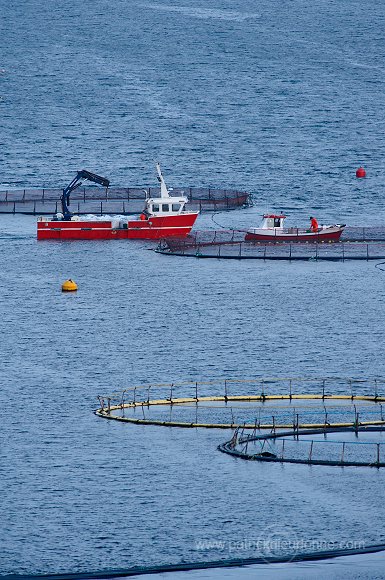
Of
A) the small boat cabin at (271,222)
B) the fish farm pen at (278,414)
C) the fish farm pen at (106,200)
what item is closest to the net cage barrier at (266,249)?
the small boat cabin at (271,222)

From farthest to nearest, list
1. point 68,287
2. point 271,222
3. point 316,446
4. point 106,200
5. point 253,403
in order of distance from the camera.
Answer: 1. point 106,200
2. point 271,222
3. point 68,287
4. point 253,403
5. point 316,446

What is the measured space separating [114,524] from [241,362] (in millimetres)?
32836

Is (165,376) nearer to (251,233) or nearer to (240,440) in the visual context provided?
(240,440)

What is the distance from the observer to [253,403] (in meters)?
102

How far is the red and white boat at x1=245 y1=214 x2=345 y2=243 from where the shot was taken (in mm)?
156375

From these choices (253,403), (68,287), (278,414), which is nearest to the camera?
(278,414)

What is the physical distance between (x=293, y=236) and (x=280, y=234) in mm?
1429

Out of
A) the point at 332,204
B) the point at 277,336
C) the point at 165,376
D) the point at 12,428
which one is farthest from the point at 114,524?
the point at 332,204

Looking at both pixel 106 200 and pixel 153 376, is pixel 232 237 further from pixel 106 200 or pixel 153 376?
pixel 153 376

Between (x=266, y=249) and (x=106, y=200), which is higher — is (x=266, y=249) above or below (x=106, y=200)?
below

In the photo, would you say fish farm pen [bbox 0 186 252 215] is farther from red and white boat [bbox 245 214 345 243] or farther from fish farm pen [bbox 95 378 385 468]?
fish farm pen [bbox 95 378 385 468]

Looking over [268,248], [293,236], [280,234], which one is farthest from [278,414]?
[280,234]

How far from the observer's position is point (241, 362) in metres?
114

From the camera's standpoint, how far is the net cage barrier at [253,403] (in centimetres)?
9738
